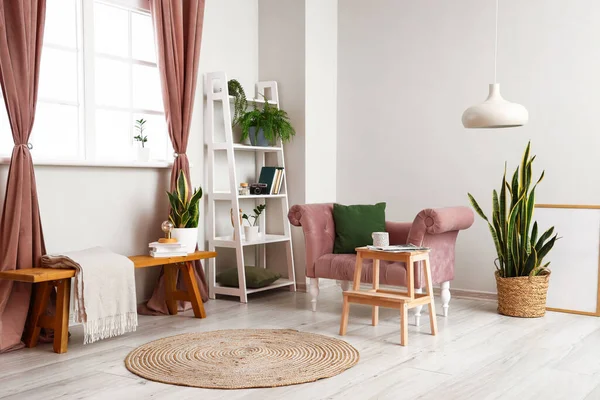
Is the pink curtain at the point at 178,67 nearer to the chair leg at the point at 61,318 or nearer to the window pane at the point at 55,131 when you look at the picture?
the window pane at the point at 55,131

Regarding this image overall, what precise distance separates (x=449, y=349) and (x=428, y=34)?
2.76 metres

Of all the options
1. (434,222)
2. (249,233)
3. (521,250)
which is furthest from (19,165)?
(521,250)

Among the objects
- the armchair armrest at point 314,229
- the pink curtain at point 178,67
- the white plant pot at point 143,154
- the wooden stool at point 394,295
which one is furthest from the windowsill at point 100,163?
the wooden stool at point 394,295

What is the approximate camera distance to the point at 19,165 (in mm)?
3789

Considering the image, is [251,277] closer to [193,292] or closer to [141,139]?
[193,292]

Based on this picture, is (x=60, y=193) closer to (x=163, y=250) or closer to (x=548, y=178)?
(x=163, y=250)

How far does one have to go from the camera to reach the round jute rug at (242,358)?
122 inches

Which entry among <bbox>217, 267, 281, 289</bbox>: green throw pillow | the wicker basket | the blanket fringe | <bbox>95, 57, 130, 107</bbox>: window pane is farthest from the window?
the wicker basket

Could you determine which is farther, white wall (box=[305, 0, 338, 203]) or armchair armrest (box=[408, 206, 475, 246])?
white wall (box=[305, 0, 338, 203])

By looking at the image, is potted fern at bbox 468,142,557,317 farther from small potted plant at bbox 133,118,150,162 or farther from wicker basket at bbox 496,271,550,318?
small potted plant at bbox 133,118,150,162

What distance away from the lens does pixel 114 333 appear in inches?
152

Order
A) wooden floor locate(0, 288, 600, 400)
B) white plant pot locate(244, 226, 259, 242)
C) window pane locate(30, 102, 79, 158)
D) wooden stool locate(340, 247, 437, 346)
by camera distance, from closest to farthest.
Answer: wooden floor locate(0, 288, 600, 400) → wooden stool locate(340, 247, 437, 346) → window pane locate(30, 102, 79, 158) → white plant pot locate(244, 226, 259, 242)

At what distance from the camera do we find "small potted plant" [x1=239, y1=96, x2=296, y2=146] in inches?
209

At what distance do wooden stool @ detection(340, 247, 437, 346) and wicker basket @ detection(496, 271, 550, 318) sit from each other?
0.72m
